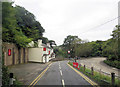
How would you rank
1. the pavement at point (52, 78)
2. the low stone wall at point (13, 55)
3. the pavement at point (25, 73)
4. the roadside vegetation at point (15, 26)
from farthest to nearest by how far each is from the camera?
the low stone wall at point (13, 55), the pavement at point (25, 73), the pavement at point (52, 78), the roadside vegetation at point (15, 26)

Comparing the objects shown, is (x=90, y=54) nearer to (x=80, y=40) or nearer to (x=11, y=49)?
(x=80, y=40)

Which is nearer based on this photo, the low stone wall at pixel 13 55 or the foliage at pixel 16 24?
the foliage at pixel 16 24

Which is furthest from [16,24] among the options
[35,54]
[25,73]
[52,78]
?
[35,54]

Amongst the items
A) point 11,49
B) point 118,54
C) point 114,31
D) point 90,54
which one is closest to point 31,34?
point 11,49

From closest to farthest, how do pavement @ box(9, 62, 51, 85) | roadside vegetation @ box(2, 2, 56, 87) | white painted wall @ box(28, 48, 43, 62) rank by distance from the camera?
1. roadside vegetation @ box(2, 2, 56, 87)
2. pavement @ box(9, 62, 51, 85)
3. white painted wall @ box(28, 48, 43, 62)

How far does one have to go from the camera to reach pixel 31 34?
109 feet

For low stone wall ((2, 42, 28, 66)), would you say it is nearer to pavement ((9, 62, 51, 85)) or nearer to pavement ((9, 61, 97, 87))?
pavement ((9, 62, 51, 85))

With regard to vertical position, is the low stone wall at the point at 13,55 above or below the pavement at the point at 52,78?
above

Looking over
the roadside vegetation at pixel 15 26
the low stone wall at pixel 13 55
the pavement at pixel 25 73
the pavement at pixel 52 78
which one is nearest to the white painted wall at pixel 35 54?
the low stone wall at pixel 13 55

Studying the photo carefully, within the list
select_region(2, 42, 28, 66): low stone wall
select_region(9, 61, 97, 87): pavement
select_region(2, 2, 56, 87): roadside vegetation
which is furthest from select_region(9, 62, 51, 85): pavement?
select_region(2, 42, 28, 66): low stone wall

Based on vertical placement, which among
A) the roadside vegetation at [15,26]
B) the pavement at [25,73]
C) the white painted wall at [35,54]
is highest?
the roadside vegetation at [15,26]

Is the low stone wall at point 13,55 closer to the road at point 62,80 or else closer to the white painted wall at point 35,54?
the white painted wall at point 35,54

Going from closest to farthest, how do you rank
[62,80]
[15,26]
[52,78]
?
[62,80]
[52,78]
[15,26]

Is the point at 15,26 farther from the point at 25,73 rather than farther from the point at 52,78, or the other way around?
the point at 52,78
